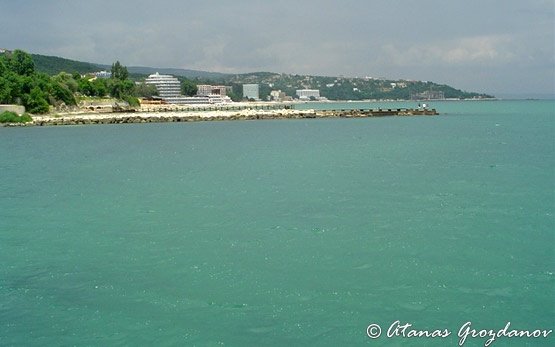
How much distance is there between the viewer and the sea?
10.3 m

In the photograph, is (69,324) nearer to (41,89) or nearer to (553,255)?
(553,255)

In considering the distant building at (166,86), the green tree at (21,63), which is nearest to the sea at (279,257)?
the green tree at (21,63)

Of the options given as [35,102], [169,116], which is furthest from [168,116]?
[35,102]

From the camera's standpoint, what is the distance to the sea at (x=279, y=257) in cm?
1031

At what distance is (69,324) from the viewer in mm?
10500

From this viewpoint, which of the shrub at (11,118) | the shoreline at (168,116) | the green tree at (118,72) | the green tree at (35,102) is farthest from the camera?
the green tree at (118,72)

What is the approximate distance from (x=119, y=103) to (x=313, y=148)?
6638cm

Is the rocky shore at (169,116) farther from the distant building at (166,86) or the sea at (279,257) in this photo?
the distant building at (166,86)

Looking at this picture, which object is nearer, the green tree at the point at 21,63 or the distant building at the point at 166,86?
the green tree at the point at 21,63

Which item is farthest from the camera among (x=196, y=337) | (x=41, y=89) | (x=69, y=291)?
(x=41, y=89)

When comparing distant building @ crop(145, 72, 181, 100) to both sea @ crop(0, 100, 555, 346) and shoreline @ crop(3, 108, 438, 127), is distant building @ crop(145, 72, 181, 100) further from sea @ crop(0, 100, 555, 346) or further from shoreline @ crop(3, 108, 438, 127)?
sea @ crop(0, 100, 555, 346)

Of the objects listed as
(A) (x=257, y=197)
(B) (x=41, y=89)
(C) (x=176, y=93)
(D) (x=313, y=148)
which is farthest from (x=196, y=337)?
(C) (x=176, y=93)

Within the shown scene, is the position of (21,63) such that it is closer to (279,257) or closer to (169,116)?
(169,116)

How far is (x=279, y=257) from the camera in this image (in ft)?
47.3
